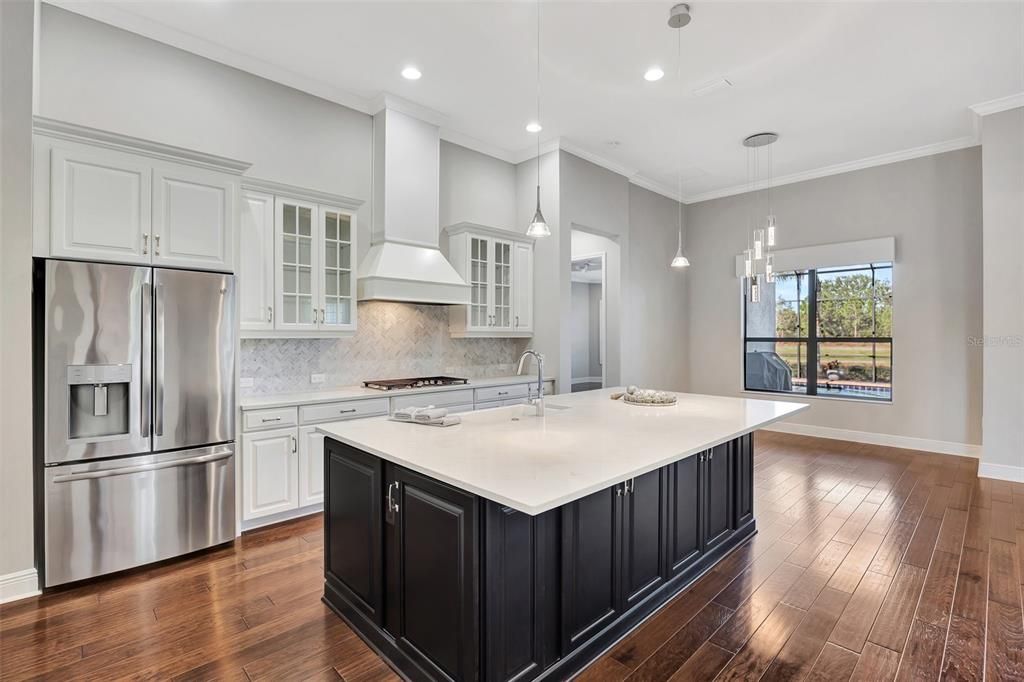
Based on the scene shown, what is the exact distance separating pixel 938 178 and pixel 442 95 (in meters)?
5.40

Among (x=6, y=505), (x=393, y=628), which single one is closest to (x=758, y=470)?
(x=393, y=628)

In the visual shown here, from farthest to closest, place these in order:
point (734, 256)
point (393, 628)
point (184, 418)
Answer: point (734, 256)
point (184, 418)
point (393, 628)

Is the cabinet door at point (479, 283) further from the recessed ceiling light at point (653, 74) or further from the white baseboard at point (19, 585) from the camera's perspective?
the white baseboard at point (19, 585)

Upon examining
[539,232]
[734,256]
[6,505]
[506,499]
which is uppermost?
[734,256]

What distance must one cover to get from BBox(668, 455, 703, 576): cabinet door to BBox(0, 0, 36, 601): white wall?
3.29 metres

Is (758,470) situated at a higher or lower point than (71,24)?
lower

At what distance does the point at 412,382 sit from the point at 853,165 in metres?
5.77

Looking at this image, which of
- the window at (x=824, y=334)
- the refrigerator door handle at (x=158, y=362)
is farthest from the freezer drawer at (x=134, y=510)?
the window at (x=824, y=334)

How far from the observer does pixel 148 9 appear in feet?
10.2

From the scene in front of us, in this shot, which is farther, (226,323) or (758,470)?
(758,470)

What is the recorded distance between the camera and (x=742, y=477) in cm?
320

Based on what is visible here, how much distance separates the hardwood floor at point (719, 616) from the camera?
1991 mm

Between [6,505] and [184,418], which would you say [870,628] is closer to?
[184,418]

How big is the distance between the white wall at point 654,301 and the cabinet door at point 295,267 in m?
3.92
